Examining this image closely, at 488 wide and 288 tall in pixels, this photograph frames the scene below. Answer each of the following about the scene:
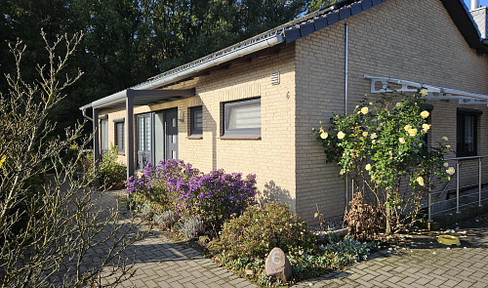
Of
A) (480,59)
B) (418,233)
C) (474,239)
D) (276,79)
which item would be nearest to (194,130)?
(276,79)

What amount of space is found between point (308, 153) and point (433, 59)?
5.55m

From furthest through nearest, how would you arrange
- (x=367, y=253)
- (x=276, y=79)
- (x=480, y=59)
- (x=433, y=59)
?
(x=480, y=59)
(x=433, y=59)
(x=276, y=79)
(x=367, y=253)

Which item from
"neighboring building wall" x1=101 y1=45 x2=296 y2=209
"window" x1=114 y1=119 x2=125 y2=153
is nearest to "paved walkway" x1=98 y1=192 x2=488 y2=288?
"neighboring building wall" x1=101 y1=45 x2=296 y2=209

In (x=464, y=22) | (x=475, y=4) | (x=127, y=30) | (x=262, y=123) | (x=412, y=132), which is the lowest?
(x=412, y=132)

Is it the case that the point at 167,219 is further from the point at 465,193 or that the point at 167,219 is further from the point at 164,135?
the point at 465,193

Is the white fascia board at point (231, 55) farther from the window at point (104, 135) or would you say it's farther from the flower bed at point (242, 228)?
the window at point (104, 135)

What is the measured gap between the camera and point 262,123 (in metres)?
6.80

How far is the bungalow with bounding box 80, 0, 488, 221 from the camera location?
6199 millimetres

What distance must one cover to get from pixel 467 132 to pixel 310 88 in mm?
7269

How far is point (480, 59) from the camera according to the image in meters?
11.0

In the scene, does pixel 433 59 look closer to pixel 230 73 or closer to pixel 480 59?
pixel 480 59

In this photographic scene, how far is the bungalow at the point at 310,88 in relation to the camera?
6199 mm

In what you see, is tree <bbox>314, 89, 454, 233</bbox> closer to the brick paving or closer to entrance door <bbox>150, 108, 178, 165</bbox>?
the brick paving

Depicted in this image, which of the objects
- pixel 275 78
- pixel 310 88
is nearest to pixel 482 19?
pixel 310 88
